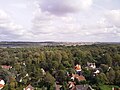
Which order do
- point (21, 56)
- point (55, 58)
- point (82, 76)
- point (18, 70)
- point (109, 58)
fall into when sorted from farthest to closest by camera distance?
point (21, 56) < point (55, 58) < point (109, 58) < point (18, 70) < point (82, 76)

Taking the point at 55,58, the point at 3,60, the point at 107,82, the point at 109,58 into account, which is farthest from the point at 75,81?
the point at 3,60

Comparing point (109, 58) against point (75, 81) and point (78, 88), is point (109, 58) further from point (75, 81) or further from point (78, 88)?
point (78, 88)

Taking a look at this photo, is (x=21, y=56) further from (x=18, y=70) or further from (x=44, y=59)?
(x=18, y=70)

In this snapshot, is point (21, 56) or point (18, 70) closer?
point (18, 70)

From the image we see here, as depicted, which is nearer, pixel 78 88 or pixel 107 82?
pixel 78 88

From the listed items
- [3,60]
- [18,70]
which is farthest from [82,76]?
[3,60]

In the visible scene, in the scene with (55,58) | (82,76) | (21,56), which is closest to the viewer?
(82,76)

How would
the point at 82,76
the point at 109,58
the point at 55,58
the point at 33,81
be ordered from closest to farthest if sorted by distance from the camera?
the point at 33,81 < the point at 82,76 < the point at 109,58 < the point at 55,58

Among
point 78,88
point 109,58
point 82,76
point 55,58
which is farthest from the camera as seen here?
point 55,58

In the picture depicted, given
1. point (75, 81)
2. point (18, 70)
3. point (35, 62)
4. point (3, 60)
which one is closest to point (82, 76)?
point (75, 81)
